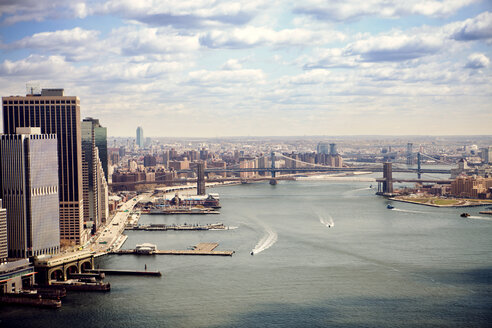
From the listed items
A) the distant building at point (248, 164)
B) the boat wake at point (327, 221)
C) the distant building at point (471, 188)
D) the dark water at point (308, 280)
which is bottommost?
the dark water at point (308, 280)

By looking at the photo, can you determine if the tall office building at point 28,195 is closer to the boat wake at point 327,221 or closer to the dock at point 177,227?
the dock at point 177,227

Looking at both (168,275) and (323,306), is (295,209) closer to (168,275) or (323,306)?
(168,275)

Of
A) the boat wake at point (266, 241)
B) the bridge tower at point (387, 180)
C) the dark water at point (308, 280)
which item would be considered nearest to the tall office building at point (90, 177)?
the dark water at point (308, 280)

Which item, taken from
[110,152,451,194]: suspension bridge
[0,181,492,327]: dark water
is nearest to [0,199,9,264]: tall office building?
[0,181,492,327]: dark water

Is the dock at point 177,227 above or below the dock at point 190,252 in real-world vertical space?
above

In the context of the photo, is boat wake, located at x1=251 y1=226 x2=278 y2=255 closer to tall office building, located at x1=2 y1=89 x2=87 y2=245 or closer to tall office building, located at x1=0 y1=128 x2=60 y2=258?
tall office building, located at x1=2 y1=89 x2=87 y2=245

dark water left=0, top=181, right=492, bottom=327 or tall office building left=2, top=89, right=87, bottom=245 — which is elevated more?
tall office building left=2, top=89, right=87, bottom=245

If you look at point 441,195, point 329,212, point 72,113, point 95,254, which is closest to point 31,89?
point 72,113
